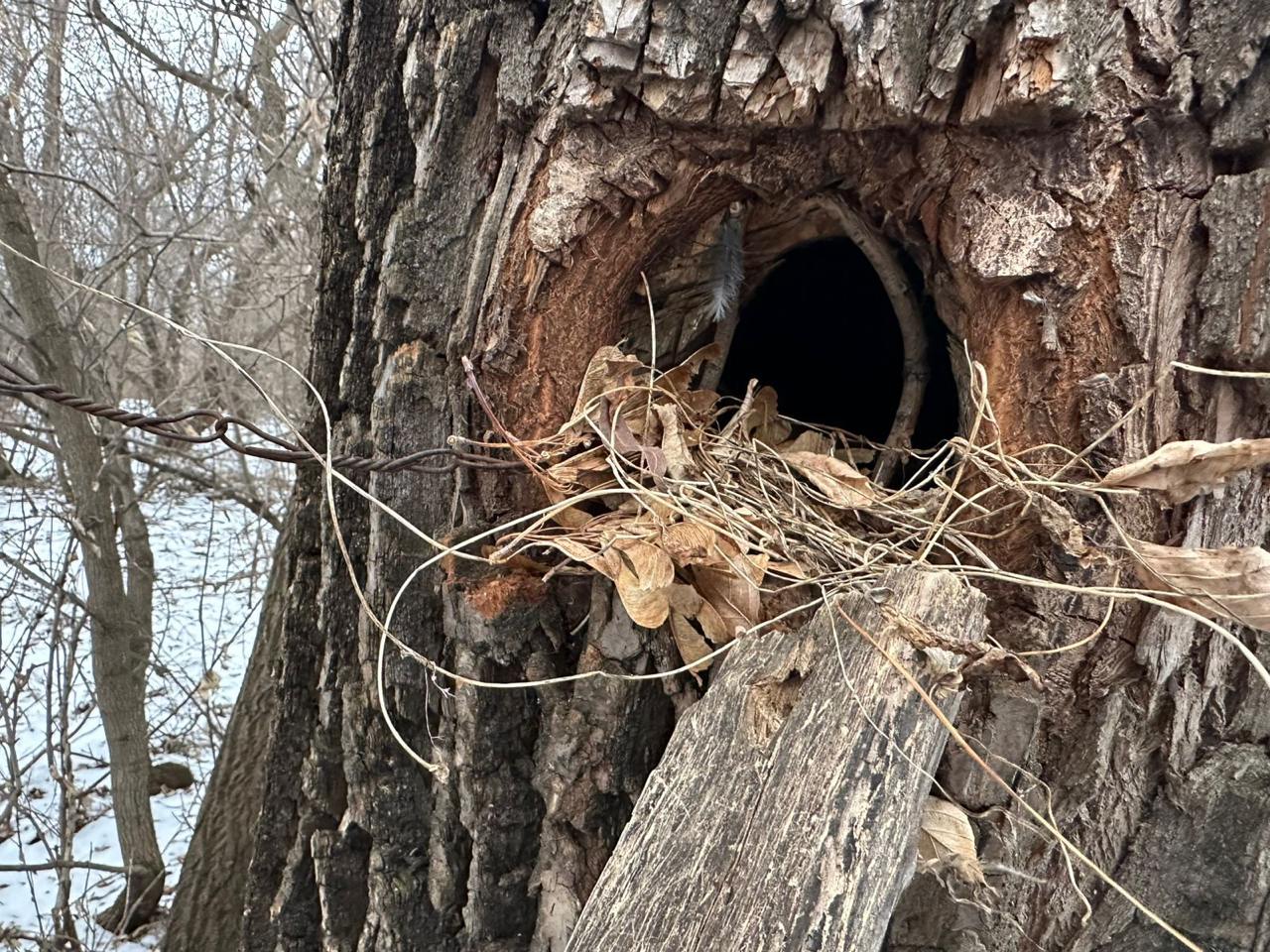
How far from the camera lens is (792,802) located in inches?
32.7

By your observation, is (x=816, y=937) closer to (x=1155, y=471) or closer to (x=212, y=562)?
(x=1155, y=471)

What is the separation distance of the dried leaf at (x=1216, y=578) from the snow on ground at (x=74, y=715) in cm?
348

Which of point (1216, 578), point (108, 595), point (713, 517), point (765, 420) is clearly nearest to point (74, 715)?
point (108, 595)

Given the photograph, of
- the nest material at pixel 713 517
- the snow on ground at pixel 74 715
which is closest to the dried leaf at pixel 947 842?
the nest material at pixel 713 517

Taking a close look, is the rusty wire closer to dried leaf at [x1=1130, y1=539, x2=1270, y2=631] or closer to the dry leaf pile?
the dry leaf pile

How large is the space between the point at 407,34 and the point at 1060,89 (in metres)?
1.00

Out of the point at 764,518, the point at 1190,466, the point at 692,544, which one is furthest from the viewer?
the point at 764,518

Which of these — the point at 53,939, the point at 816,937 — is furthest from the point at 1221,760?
the point at 53,939

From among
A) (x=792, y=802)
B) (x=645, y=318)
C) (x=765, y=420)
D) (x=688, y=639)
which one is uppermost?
(x=645, y=318)

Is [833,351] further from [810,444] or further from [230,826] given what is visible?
[230,826]

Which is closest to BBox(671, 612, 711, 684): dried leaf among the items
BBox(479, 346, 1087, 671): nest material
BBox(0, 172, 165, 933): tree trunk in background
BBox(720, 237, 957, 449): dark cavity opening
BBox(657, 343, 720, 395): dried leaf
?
BBox(479, 346, 1087, 671): nest material

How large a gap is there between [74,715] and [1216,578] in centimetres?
582

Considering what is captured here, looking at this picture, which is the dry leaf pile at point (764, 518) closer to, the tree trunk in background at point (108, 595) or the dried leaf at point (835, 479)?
the dried leaf at point (835, 479)

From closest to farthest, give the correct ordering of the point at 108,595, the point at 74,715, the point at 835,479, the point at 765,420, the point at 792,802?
1. the point at 792,802
2. the point at 835,479
3. the point at 765,420
4. the point at 108,595
5. the point at 74,715
